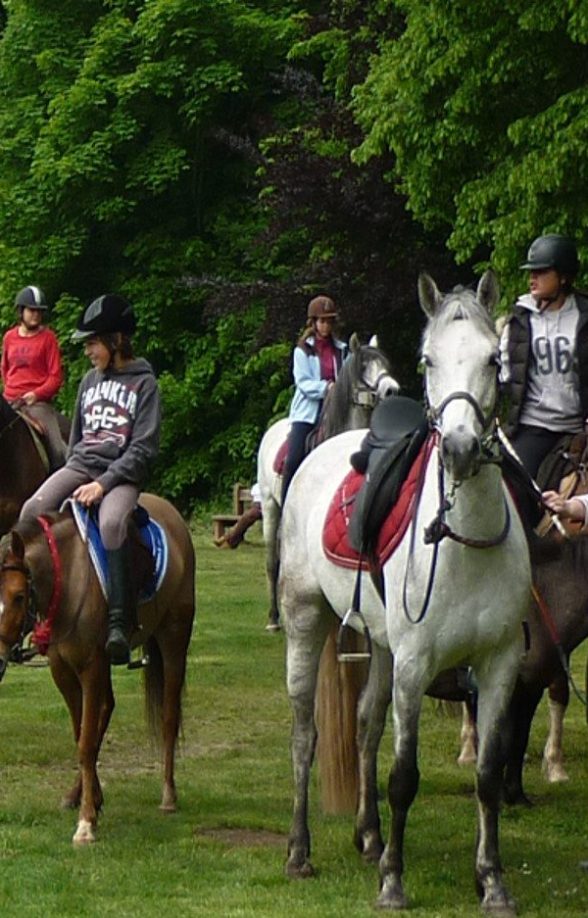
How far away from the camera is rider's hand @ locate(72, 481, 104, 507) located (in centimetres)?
981

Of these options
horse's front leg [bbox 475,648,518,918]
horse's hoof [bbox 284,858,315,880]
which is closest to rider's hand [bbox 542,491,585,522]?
horse's front leg [bbox 475,648,518,918]

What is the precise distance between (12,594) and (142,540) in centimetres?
101

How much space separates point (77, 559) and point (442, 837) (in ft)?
7.55

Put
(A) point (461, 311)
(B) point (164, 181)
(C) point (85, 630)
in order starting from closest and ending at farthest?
(A) point (461, 311) → (C) point (85, 630) → (B) point (164, 181)

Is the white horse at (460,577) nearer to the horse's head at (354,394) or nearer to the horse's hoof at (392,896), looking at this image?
the horse's hoof at (392,896)

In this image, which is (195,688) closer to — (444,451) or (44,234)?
(444,451)

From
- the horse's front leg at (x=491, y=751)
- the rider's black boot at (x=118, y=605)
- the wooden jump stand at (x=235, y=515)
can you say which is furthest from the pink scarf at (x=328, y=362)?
the wooden jump stand at (x=235, y=515)

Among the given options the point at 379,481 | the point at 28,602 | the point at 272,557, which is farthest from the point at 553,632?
the point at 272,557

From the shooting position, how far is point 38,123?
129 ft

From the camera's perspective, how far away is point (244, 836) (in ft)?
31.8

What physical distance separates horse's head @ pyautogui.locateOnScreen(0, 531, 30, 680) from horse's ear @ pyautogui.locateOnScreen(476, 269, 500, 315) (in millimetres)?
2883

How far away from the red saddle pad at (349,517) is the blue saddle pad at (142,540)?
134 centimetres

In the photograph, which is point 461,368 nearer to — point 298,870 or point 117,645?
point 298,870

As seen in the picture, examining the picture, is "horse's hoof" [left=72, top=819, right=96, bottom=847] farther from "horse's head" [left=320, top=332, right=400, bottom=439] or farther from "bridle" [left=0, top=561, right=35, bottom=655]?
"horse's head" [left=320, top=332, right=400, bottom=439]
